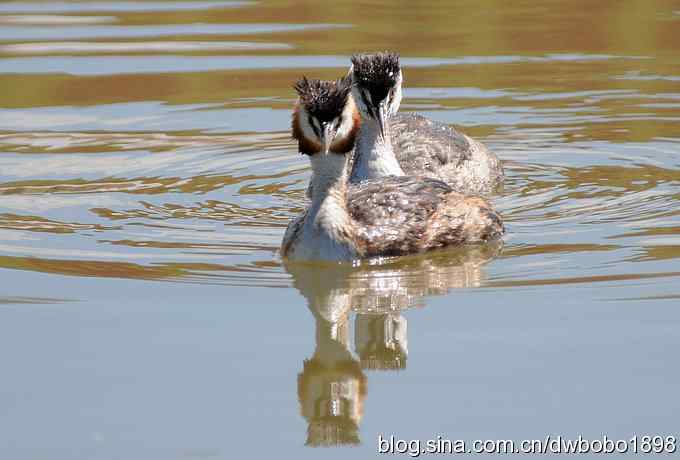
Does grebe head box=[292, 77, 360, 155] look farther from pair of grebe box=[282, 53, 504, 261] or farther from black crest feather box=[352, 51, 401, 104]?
black crest feather box=[352, 51, 401, 104]

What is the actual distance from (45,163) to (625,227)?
5496 millimetres

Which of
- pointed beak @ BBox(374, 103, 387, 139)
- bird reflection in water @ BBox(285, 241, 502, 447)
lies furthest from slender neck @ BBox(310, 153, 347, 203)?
pointed beak @ BBox(374, 103, 387, 139)

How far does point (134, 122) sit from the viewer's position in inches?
599

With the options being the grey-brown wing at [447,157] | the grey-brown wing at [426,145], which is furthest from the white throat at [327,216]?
the grey-brown wing at [426,145]

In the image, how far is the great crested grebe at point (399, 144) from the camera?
12.3 meters

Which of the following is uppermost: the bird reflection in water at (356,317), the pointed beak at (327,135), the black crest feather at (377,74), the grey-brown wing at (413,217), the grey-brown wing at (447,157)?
the black crest feather at (377,74)

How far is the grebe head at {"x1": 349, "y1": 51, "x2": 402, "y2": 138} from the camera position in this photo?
12.2m

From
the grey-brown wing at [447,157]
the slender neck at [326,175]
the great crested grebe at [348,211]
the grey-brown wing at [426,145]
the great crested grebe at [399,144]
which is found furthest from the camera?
the grey-brown wing at [426,145]

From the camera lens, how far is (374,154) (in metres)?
12.5

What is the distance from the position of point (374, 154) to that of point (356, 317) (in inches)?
156

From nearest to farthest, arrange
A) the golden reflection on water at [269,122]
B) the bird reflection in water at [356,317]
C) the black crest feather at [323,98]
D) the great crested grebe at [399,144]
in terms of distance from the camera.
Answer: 1. the bird reflection in water at [356,317]
2. the black crest feather at [323,98]
3. the golden reflection on water at [269,122]
4. the great crested grebe at [399,144]

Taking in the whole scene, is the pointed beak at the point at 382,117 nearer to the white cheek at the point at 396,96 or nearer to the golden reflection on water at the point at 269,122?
the white cheek at the point at 396,96

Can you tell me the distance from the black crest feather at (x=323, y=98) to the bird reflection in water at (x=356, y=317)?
102 centimetres

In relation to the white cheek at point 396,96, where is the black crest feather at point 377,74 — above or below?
above
